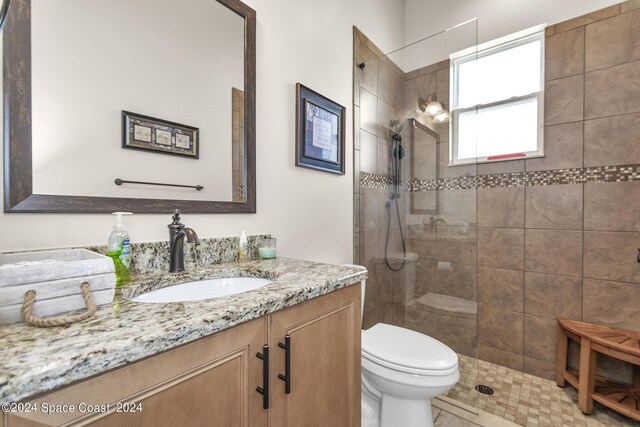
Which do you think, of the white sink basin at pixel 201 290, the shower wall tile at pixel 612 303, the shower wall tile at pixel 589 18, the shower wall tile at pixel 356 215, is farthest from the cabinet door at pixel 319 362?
the shower wall tile at pixel 589 18

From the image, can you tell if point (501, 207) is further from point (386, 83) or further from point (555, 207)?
point (386, 83)

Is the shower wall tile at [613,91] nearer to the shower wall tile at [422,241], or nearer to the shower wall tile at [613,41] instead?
the shower wall tile at [613,41]

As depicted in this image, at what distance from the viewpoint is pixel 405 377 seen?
1.31 meters

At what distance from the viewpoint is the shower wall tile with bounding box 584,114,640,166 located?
178 cm

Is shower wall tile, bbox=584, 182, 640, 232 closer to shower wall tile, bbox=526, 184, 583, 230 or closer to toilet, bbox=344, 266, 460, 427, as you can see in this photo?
shower wall tile, bbox=526, 184, 583, 230

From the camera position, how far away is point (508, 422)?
1636 millimetres

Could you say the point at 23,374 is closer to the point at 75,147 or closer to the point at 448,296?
the point at 75,147

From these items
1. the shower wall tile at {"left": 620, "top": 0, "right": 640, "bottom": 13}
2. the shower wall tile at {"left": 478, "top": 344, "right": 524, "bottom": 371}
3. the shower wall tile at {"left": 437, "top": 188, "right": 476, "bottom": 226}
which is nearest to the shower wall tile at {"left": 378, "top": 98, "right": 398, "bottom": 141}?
the shower wall tile at {"left": 437, "top": 188, "right": 476, "bottom": 226}

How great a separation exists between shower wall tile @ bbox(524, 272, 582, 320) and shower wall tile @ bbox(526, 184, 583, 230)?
368 millimetres

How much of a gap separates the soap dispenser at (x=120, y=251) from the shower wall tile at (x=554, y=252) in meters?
2.45

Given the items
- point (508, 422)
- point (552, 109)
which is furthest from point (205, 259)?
point (552, 109)

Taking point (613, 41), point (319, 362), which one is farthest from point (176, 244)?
point (613, 41)

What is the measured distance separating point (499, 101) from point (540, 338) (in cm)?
181

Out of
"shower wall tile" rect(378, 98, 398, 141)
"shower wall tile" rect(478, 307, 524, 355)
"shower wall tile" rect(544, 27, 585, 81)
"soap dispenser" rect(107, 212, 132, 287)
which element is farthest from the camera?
"shower wall tile" rect(378, 98, 398, 141)
